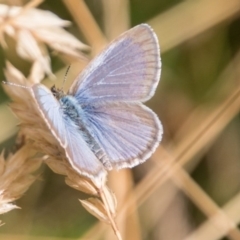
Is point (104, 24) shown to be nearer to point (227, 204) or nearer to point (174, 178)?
point (174, 178)

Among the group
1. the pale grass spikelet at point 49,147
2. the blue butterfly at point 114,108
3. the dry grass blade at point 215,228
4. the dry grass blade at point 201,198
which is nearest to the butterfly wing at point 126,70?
the blue butterfly at point 114,108

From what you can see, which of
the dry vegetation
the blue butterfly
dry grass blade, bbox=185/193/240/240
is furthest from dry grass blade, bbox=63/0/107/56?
dry grass blade, bbox=185/193/240/240

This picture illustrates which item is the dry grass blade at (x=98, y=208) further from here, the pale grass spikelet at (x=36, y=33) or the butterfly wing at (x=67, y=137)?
the pale grass spikelet at (x=36, y=33)

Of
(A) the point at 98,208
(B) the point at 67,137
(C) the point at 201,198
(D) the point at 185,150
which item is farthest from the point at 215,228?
(B) the point at 67,137

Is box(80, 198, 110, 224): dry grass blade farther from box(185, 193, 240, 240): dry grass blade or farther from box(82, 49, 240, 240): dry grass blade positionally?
box(185, 193, 240, 240): dry grass blade

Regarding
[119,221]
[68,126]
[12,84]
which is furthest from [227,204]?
[12,84]
